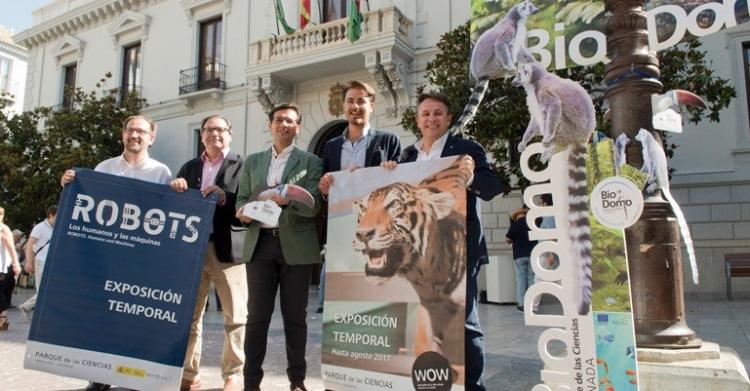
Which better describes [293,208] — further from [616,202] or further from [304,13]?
[304,13]

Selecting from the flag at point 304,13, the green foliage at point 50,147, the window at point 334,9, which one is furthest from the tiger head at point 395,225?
the green foliage at point 50,147

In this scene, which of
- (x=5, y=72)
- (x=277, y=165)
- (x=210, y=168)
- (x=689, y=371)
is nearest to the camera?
(x=689, y=371)

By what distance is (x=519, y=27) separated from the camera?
9.95 feet

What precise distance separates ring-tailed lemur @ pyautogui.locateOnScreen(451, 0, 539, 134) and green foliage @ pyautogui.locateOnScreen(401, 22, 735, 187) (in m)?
5.26

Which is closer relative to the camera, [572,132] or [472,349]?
[572,132]

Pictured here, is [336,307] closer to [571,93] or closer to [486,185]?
[486,185]

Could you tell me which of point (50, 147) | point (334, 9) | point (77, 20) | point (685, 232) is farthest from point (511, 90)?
point (77, 20)

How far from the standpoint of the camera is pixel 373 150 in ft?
10.9

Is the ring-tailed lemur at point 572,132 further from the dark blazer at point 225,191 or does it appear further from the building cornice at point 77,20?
the building cornice at point 77,20

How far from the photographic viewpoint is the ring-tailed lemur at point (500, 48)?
2.98m

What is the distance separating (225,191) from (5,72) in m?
39.0

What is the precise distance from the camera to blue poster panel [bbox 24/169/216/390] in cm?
316

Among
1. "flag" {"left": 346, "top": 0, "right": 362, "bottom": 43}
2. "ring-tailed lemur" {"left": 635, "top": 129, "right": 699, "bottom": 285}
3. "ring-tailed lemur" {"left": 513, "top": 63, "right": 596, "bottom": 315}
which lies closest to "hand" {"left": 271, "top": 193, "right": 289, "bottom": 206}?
"ring-tailed lemur" {"left": 513, "top": 63, "right": 596, "bottom": 315}

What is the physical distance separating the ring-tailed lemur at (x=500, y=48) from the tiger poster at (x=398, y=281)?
20.2 inches
